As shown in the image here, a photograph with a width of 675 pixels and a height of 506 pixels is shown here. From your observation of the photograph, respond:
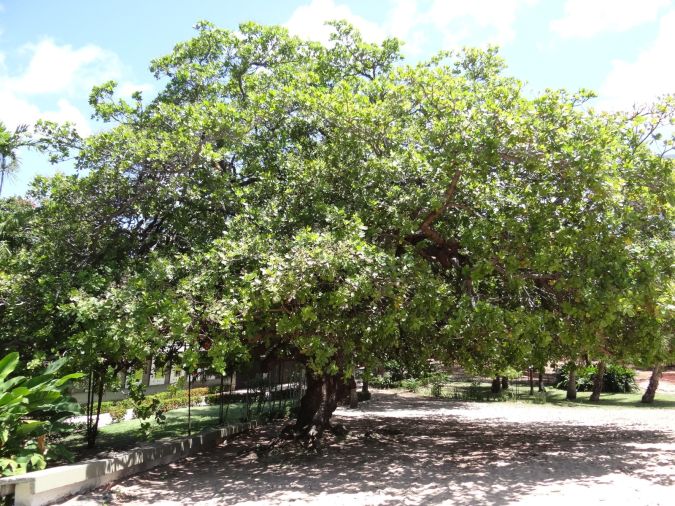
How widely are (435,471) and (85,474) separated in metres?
5.36

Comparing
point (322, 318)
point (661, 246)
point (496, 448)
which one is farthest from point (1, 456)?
point (661, 246)

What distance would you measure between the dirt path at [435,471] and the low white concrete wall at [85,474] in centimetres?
19

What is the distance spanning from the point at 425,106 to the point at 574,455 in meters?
6.93

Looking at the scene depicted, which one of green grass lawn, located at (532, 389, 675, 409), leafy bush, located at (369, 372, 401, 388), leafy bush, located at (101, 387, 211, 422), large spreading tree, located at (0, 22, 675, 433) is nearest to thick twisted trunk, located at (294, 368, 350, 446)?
large spreading tree, located at (0, 22, 675, 433)

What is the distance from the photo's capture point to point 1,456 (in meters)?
7.07

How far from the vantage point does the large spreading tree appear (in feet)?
24.2

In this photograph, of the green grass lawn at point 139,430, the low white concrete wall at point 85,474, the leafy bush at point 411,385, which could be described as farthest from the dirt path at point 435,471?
the leafy bush at point 411,385

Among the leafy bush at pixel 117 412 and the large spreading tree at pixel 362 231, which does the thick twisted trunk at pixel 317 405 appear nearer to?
the large spreading tree at pixel 362 231

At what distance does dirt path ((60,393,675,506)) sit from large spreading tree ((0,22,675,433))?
171 cm

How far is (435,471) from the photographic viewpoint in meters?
8.86

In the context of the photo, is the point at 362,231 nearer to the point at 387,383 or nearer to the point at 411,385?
the point at 411,385

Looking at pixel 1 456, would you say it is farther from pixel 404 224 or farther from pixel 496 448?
pixel 496 448

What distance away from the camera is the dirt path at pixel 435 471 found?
714 centimetres

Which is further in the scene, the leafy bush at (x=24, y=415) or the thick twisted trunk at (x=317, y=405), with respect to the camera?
the thick twisted trunk at (x=317, y=405)
